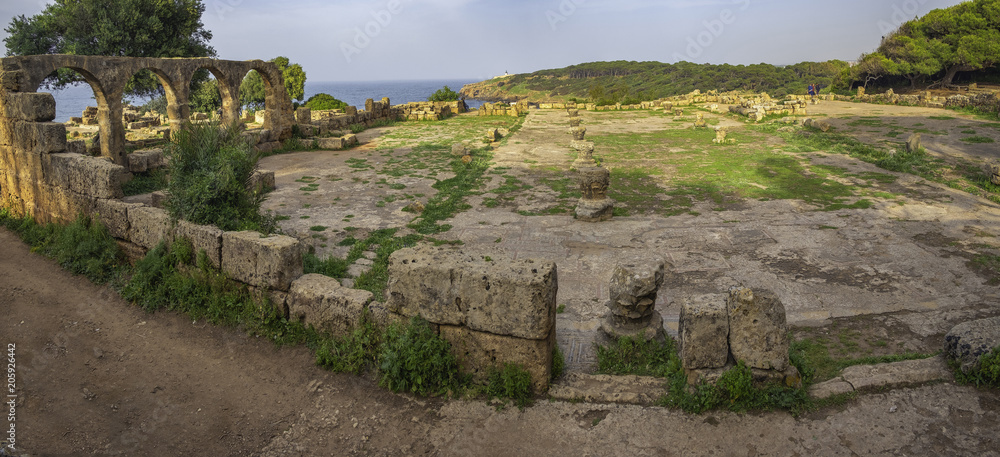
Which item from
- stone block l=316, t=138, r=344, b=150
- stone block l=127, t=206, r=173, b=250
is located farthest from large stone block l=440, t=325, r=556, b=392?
stone block l=316, t=138, r=344, b=150

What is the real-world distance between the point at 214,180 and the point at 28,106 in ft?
16.4

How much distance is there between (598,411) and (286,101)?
63.5 ft

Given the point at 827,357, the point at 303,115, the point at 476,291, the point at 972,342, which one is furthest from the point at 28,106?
the point at 303,115

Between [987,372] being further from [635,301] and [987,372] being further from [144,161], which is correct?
[144,161]

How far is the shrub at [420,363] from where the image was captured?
5.23 meters

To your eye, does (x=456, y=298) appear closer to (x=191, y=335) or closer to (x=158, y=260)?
(x=191, y=335)

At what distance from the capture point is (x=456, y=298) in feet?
16.9

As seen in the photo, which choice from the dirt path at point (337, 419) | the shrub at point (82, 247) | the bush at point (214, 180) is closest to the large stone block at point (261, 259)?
the bush at point (214, 180)

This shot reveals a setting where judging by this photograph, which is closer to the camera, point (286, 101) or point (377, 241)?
point (377, 241)

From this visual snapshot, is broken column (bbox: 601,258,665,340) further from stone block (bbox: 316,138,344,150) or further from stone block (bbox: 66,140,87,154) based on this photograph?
stone block (bbox: 316,138,344,150)

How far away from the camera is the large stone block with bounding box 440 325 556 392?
16.6 ft

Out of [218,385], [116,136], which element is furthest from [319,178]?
[218,385]

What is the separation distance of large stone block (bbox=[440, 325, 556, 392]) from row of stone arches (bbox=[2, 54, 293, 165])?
9.83 meters

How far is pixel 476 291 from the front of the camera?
16.5 ft
